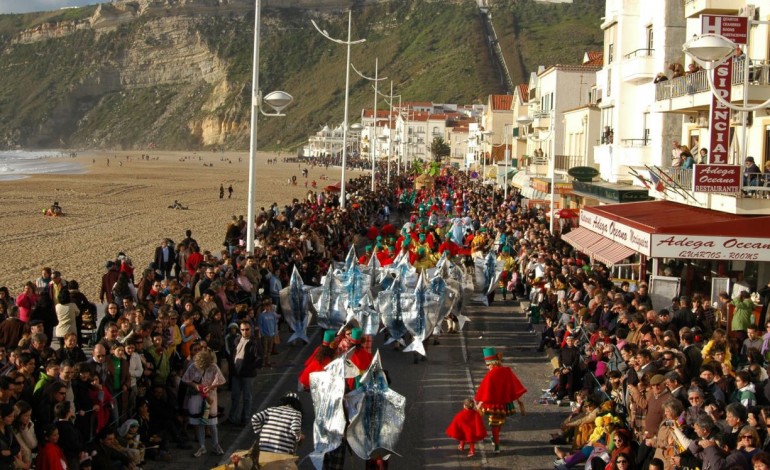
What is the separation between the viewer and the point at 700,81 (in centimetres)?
2158

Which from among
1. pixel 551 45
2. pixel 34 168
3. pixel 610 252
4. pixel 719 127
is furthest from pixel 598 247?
pixel 551 45

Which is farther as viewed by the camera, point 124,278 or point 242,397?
point 124,278

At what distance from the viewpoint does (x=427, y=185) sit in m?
57.5

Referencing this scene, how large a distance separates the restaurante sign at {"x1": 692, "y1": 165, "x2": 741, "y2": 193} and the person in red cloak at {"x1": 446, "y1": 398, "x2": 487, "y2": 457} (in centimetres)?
931

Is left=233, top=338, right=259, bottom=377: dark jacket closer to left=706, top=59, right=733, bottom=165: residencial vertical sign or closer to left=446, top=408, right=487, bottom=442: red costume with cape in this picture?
left=446, top=408, right=487, bottom=442: red costume with cape

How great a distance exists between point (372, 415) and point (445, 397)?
4.18 metres

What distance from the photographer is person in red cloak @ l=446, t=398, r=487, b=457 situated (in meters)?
11.4

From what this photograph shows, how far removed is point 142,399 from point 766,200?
1264 centimetres

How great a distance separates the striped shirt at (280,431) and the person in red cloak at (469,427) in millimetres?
2719

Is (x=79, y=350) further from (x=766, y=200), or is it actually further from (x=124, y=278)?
(x=766, y=200)

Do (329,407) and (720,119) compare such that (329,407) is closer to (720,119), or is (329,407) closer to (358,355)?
(358,355)

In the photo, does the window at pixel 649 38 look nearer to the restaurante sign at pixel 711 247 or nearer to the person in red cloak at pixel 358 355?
the restaurante sign at pixel 711 247

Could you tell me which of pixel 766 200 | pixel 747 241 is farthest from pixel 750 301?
pixel 766 200

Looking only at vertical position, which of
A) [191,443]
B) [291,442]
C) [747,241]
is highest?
[747,241]
